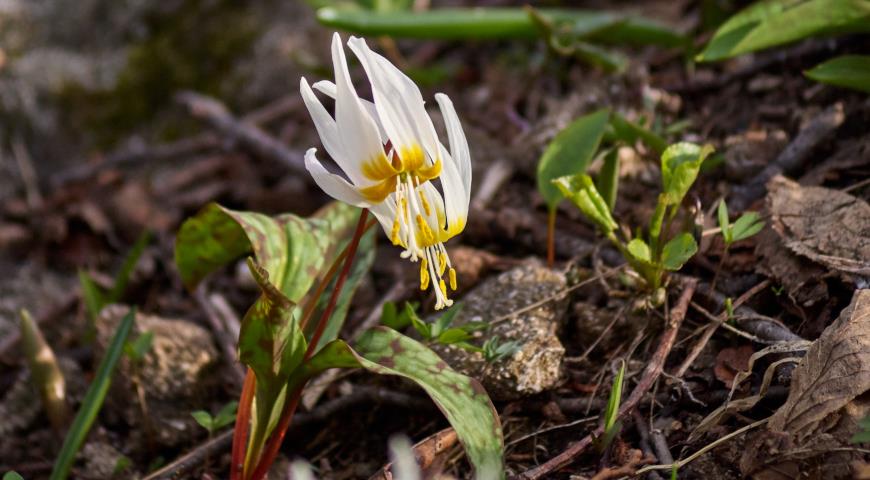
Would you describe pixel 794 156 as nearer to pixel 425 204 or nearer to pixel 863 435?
pixel 863 435

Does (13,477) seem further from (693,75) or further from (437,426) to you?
(693,75)

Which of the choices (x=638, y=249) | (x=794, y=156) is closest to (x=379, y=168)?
(x=638, y=249)

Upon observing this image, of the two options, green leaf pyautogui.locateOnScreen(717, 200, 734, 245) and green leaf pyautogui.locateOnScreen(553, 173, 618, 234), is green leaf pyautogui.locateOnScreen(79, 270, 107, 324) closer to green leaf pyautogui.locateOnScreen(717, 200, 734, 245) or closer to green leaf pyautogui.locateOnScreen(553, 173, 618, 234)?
green leaf pyautogui.locateOnScreen(553, 173, 618, 234)

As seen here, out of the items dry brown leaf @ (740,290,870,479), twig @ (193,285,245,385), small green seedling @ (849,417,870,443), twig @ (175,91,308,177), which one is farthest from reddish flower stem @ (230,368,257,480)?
twig @ (175,91,308,177)

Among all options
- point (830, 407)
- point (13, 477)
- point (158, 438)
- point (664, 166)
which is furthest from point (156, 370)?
point (830, 407)

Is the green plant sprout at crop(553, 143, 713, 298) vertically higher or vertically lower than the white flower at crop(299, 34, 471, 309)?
lower

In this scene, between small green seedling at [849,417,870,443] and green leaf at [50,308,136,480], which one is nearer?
small green seedling at [849,417,870,443]
